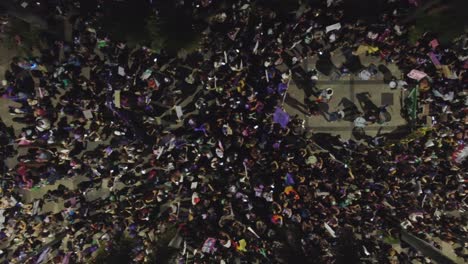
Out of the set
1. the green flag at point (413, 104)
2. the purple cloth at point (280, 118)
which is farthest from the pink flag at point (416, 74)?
the purple cloth at point (280, 118)

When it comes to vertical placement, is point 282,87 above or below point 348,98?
above

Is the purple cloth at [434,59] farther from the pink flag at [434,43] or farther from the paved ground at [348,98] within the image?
the paved ground at [348,98]

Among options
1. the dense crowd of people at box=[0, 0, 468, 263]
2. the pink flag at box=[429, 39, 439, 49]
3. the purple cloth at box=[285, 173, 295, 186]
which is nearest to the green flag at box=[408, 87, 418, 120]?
the dense crowd of people at box=[0, 0, 468, 263]

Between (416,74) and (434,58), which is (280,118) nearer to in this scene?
(416,74)

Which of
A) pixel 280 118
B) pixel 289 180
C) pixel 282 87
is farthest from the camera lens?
pixel 282 87

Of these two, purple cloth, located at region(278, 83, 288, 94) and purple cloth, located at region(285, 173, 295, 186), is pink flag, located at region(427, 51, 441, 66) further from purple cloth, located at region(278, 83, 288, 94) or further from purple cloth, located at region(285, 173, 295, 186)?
purple cloth, located at region(285, 173, 295, 186)

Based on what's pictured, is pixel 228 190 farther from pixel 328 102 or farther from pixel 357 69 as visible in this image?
pixel 357 69

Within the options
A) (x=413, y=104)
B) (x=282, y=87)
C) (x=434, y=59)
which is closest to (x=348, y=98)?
(x=413, y=104)
